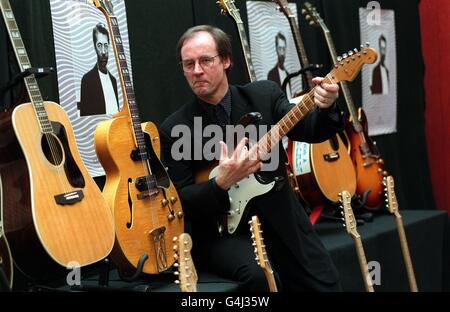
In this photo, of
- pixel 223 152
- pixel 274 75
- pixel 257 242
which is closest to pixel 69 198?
pixel 223 152

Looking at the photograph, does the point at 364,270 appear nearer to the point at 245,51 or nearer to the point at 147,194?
the point at 147,194

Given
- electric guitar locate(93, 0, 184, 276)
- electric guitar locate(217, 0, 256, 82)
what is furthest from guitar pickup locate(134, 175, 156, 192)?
electric guitar locate(217, 0, 256, 82)

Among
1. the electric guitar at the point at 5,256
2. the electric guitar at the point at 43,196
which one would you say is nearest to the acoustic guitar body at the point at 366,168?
the electric guitar at the point at 43,196

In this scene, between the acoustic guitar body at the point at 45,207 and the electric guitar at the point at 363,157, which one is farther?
the electric guitar at the point at 363,157

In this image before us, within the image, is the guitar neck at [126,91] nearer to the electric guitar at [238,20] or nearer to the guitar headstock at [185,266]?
the guitar headstock at [185,266]

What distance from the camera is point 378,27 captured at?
15.2 ft

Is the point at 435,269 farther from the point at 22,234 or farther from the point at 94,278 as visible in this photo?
the point at 22,234

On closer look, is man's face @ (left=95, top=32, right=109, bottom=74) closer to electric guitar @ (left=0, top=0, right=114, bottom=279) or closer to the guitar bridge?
electric guitar @ (left=0, top=0, right=114, bottom=279)

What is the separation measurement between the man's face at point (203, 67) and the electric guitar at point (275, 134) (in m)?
0.29

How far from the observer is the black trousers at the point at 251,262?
2396mm

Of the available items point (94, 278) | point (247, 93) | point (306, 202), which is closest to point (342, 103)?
point (306, 202)

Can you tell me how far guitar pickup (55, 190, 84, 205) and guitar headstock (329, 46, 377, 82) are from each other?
96 cm

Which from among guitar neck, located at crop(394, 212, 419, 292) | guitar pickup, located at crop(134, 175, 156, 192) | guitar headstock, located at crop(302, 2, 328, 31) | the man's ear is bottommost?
guitar neck, located at crop(394, 212, 419, 292)

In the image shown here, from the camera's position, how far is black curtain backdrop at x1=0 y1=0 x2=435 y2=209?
2.65m
